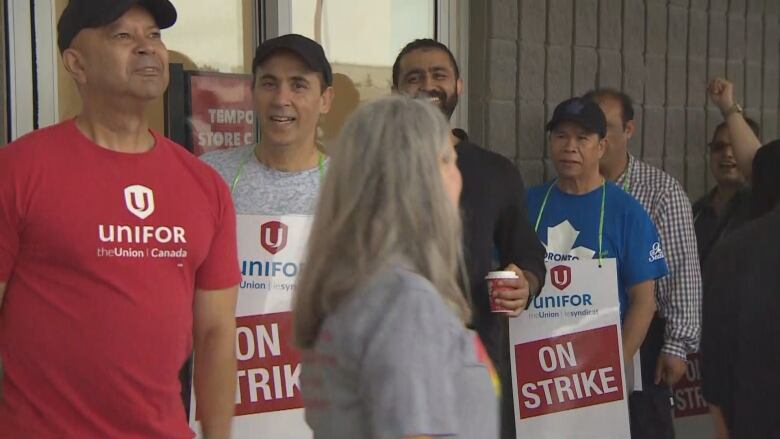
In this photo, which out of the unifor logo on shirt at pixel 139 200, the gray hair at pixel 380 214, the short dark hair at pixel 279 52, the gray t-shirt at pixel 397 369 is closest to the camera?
the gray t-shirt at pixel 397 369

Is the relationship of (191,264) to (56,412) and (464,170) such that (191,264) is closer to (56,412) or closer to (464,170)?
(56,412)

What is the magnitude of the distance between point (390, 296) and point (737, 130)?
3938 millimetres

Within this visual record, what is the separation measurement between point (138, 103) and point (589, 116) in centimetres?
235

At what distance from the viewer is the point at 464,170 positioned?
3631mm

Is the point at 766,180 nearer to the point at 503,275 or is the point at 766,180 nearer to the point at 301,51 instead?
the point at 503,275

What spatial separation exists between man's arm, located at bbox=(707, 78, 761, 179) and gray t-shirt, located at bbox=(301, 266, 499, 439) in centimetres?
351

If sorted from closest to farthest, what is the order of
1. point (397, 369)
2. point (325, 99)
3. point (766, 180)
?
1. point (397, 369)
2. point (766, 180)
3. point (325, 99)

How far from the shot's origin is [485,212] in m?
3.64

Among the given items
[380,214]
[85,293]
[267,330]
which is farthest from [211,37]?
[380,214]

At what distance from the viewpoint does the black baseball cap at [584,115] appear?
181 inches

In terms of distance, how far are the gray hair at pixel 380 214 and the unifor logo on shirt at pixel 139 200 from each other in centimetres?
73

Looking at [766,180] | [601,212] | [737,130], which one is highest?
[737,130]

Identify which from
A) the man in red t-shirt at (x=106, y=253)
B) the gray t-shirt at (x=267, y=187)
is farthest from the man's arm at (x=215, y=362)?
the gray t-shirt at (x=267, y=187)

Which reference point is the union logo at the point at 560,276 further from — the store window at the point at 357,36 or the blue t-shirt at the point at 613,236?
the store window at the point at 357,36
